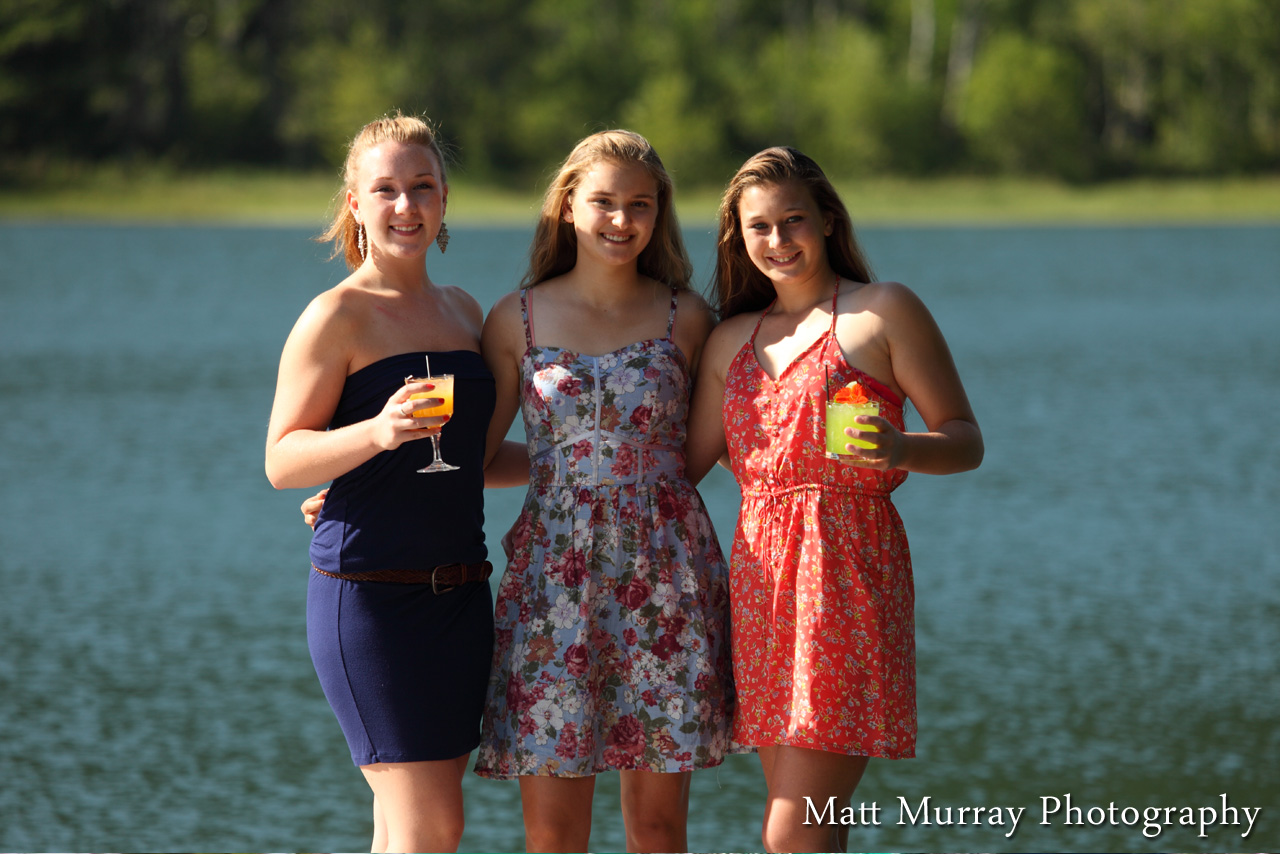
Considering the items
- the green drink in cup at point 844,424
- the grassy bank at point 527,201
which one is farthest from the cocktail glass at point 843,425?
the grassy bank at point 527,201

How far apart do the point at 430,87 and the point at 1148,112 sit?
30.3 metres

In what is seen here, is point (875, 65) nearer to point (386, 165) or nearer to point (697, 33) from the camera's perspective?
point (697, 33)

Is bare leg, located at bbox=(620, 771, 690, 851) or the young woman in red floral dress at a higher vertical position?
the young woman in red floral dress

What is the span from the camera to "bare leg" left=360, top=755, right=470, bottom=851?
3689mm

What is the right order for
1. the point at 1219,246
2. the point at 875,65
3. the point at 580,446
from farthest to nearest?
1. the point at 875,65
2. the point at 1219,246
3. the point at 580,446

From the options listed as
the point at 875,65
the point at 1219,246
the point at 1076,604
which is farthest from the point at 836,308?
the point at 875,65

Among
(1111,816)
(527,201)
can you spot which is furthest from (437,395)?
(527,201)

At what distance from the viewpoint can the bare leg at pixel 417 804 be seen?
3689 mm

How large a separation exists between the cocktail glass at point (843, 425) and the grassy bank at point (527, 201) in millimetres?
51869

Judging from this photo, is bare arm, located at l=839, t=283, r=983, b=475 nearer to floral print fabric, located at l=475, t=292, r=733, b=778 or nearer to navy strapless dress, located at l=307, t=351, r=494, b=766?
floral print fabric, located at l=475, t=292, r=733, b=778

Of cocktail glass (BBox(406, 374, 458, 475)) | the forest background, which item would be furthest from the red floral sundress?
the forest background

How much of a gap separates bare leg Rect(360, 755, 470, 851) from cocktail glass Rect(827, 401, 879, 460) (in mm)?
1172

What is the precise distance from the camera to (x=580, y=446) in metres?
3.97

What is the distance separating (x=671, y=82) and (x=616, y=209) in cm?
6467
